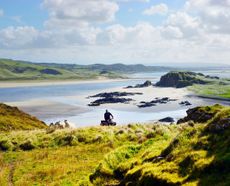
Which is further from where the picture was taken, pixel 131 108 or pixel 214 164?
pixel 131 108

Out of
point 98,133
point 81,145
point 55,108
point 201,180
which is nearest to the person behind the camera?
point 201,180

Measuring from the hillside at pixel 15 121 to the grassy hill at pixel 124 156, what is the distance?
31912mm

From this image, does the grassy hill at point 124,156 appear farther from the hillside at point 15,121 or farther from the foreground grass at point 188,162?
the hillside at point 15,121

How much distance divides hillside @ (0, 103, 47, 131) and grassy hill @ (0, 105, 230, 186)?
105 feet

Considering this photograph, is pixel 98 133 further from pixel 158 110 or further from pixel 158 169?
pixel 158 110

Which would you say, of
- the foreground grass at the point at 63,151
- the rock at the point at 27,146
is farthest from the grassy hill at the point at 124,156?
the rock at the point at 27,146

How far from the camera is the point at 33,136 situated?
44219 mm

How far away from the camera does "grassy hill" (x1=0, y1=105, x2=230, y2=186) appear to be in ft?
53.0

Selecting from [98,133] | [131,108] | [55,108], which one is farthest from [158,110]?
[98,133]

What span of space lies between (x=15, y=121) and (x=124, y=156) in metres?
63.1

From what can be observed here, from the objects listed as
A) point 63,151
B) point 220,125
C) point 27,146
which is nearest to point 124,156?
point 220,125

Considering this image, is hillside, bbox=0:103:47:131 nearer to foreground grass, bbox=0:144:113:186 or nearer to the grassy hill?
the grassy hill

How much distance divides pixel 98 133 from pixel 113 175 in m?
21.3

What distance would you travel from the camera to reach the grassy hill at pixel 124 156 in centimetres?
1616
